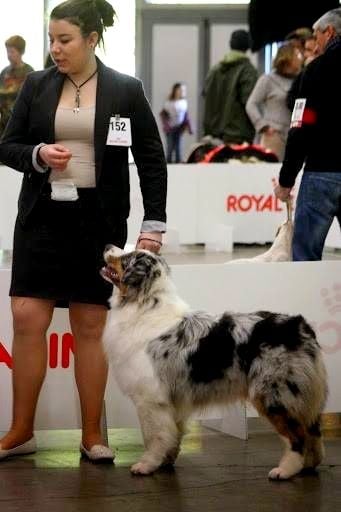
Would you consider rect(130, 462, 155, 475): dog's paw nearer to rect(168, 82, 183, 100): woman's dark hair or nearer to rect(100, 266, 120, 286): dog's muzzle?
rect(100, 266, 120, 286): dog's muzzle

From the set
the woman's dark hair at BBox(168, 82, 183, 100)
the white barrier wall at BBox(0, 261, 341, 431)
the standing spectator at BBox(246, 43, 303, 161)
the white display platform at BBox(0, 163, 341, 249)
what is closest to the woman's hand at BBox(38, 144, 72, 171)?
the white barrier wall at BBox(0, 261, 341, 431)

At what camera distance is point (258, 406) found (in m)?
4.26

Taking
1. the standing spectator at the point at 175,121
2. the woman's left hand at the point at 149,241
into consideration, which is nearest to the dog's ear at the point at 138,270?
the woman's left hand at the point at 149,241

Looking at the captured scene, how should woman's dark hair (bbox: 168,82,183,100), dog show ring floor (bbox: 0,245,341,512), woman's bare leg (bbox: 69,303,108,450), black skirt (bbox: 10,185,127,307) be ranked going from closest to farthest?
dog show ring floor (bbox: 0,245,341,512), black skirt (bbox: 10,185,127,307), woman's bare leg (bbox: 69,303,108,450), woman's dark hair (bbox: 168,82,183,100)

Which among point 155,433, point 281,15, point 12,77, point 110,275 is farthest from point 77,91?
point 281,15

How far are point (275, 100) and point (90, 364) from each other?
678 cm

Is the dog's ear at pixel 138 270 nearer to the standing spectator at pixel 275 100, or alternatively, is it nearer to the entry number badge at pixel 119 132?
the entry number badge at pixel 119 132

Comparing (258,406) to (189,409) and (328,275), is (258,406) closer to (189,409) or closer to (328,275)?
(189,409)

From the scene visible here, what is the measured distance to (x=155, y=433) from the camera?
4.34m

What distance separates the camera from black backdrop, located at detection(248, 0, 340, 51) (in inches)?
593

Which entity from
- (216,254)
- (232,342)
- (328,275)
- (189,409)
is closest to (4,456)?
(189,409)

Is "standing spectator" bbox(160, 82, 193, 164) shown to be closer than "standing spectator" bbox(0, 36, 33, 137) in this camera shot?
No

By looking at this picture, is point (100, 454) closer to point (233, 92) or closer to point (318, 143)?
point (318, 143)

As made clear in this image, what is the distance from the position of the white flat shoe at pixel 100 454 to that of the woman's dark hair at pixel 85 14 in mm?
1677
